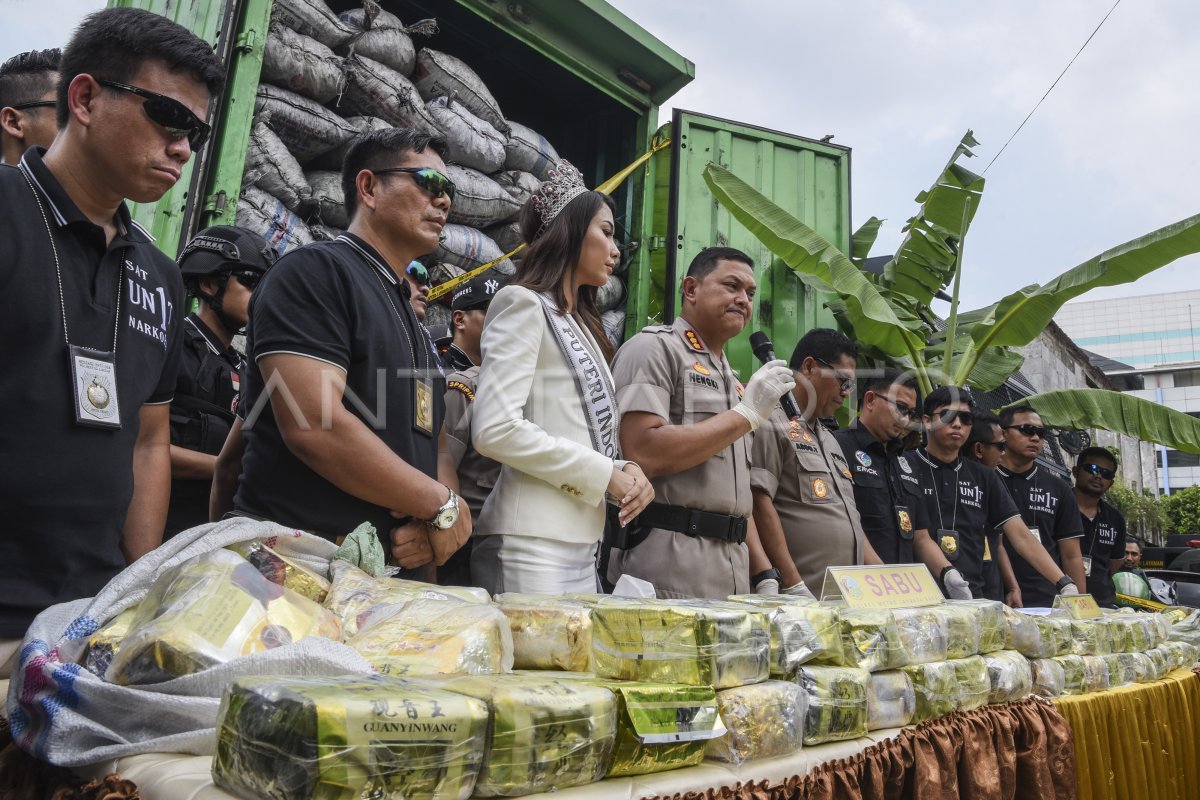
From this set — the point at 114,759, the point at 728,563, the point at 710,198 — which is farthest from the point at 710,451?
the point at 710,198

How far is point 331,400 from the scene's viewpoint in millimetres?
1428

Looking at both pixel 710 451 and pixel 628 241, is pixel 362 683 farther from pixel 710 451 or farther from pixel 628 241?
pixel 628 241

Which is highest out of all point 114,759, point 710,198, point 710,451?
point 710,198

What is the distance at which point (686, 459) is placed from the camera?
2.19 meters

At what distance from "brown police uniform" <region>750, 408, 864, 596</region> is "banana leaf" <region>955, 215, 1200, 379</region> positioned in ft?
10.2

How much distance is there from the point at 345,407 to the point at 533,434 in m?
0.36

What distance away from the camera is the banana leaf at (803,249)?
4.54 metres

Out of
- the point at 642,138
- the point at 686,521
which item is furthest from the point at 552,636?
the point at 642,138

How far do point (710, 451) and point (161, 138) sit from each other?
141 cm

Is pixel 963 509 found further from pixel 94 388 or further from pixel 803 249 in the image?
pixel 94 388

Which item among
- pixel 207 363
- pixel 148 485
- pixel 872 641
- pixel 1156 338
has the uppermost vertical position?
pixel 1156 338

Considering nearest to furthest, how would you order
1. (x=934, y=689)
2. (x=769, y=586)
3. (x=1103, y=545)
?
(x=934, y=689) → (x=769, y=586) → (x=1103, y=545)

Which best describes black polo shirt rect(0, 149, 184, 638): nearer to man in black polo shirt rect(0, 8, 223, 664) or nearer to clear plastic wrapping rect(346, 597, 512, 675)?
man in black polo shirt rect(0, 8, 223, 664)

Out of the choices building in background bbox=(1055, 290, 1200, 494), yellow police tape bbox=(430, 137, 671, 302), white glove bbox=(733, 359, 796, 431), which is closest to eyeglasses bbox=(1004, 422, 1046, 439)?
yellow police tape bbox=(430, 137, 671, 302)
